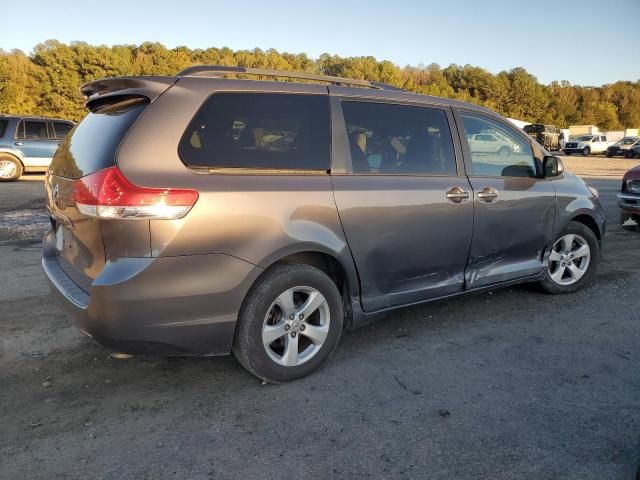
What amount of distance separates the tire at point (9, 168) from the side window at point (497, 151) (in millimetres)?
14182

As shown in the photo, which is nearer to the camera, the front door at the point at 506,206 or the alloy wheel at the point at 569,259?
the front door at the point at 506,206

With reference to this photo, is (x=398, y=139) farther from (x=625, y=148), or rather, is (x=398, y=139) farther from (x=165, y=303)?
(x=625, y=148)

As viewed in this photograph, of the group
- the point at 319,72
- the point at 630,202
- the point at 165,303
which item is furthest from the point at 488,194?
the point at 319,72

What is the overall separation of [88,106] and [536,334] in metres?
3.64

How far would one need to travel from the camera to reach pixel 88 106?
332cm

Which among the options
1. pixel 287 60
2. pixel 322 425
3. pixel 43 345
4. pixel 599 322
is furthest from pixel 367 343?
pixel 287 60

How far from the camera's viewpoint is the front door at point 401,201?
3.32 metres

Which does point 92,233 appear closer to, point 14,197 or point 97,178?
point 97,178

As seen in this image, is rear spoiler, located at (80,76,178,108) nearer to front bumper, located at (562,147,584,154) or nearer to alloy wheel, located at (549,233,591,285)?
alloy wheel, located at (549,233,591,285)

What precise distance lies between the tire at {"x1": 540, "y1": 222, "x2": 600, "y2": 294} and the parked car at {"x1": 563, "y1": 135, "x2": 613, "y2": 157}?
144 ft

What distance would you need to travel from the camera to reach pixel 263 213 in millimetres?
2865

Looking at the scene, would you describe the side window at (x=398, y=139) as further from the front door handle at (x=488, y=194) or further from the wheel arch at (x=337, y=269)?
the wheel arch at (x=337, y=269)

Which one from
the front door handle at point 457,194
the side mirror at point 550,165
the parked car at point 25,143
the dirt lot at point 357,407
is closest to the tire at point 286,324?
the dirt lot at point 357,407

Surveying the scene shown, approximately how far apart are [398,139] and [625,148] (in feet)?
141
